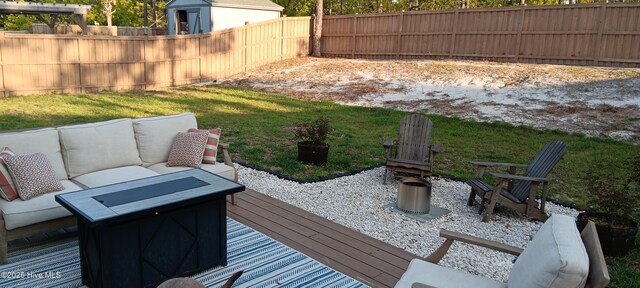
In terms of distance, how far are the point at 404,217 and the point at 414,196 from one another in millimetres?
258

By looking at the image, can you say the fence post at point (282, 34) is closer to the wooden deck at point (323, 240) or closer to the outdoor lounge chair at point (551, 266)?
the wooden deck at point (323, 240)

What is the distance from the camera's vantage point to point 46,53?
12500 mm

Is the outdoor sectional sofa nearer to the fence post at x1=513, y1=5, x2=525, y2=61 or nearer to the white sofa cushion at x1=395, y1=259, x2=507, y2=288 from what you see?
the white sofa cushion at x1=395, y1=259, x2=507, y2=288

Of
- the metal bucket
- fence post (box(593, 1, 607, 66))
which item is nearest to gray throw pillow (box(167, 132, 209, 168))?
the metal bucket

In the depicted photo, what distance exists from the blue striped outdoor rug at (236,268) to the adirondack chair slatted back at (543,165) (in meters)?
2.66

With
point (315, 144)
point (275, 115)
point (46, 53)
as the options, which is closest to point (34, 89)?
point (46, 53)

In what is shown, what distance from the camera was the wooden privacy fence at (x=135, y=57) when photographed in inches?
479

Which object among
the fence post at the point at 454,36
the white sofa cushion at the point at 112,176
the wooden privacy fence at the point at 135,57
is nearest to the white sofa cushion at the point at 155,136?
the white sofa cushion at the point at 112,176

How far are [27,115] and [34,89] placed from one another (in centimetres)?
326

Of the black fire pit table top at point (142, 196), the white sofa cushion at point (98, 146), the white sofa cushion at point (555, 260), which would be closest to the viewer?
the white sofa cushion at point (555, 260)

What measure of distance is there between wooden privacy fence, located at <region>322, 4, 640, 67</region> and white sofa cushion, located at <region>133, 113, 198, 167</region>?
1286 centimetres

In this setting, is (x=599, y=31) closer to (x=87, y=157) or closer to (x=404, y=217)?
(x=404, y=217)

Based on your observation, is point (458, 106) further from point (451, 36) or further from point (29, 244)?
point (29, 244)

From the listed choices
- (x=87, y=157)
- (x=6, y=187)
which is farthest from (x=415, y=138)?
(x=6, y=187)
